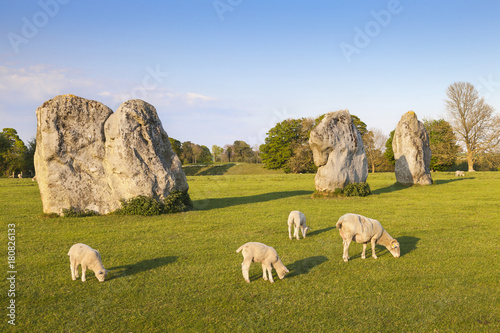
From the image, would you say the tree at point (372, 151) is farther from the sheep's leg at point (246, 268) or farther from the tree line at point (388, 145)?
the sheep's leg at point (246, 268)

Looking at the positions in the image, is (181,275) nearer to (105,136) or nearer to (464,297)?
(464,297)

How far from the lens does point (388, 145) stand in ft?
245

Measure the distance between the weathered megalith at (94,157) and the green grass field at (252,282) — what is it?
260 cm

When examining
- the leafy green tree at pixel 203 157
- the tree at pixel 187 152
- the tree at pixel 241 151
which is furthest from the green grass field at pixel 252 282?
the tree at pixel 241 151

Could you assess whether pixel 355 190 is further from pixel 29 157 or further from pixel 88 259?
pixel 29 157

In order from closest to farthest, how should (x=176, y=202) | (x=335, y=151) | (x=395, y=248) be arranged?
(x=395, y=248), (x=176, y=202), (x=335, y=151)

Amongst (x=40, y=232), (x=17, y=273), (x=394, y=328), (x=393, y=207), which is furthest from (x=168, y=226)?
(x=393, y=207)

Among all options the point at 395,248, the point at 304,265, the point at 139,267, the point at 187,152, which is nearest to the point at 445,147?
the point at 395,248

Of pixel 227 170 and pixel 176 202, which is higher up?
pixel 227 170

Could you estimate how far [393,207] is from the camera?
20.3 meters

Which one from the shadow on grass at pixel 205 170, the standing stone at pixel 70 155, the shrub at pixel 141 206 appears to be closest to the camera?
the standing stone at pixel 70 155

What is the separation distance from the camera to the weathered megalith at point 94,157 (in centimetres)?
1822

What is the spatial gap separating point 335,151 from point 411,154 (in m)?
11.0

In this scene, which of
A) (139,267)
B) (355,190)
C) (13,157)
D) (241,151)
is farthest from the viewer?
(241,151)
